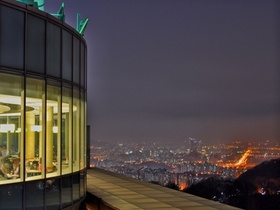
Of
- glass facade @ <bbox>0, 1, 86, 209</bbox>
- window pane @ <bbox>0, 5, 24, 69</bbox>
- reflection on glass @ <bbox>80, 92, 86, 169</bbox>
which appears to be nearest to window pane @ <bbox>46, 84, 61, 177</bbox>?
glass facade @ <bbox>0, 1, 86, 209</bbox>

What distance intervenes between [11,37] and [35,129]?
2.57 meters

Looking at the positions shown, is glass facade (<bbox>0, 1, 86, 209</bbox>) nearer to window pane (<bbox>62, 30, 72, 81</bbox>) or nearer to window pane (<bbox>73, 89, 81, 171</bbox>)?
window pane (<bbox>62, 30, 72, 81</bbox>)

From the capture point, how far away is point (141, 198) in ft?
64.2

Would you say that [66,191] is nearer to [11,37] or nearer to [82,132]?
[82,132]

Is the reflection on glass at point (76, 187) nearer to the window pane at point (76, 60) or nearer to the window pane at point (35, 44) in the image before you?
the window pane at point (76, 60)

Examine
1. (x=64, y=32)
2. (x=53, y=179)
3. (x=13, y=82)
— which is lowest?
(x=53, y=179)

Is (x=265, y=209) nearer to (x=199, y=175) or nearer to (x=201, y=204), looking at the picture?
(x=199, y=175)

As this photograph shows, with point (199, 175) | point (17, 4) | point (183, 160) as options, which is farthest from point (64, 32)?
point (183, 160)

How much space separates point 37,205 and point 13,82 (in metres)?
3.34

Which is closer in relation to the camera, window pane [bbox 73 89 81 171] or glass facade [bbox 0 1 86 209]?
glass facade [bbox 0 1 86 209]

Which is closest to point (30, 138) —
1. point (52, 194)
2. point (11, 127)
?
point (11, 127)

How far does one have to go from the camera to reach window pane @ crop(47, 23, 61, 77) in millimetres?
14766

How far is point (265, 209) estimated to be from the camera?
72000mm

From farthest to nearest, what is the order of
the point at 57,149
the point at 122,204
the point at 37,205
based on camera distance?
1. the point at 122,204
2. the point at 57,149
3. the point at 37,205
